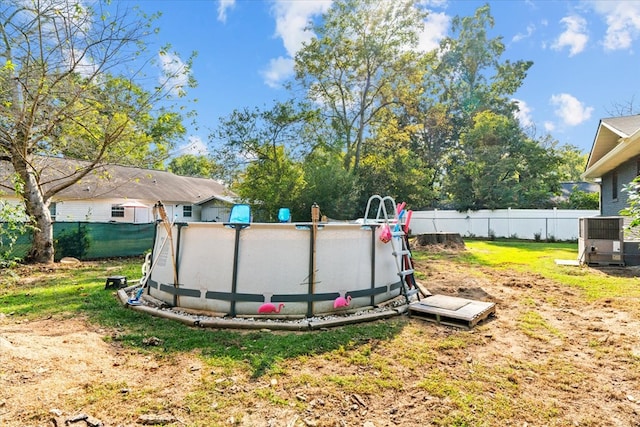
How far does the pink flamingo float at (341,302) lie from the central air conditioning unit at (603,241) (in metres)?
7.92

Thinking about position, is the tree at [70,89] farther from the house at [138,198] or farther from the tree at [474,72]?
the tree at [474,72]

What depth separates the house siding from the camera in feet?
32.0

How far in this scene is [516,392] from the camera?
8.63ft

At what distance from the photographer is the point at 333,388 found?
8.77 ft

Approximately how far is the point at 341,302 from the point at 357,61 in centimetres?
1771

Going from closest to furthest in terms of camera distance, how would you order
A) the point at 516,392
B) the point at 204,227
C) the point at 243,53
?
1. the point at 516,392
2. the point at 204,227
3. the point at 243,53

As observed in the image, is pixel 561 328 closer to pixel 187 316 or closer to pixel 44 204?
pixel 187 316

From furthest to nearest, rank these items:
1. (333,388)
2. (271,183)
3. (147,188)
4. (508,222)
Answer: (147,188) < (508,222) < (271,183) < (333,388)

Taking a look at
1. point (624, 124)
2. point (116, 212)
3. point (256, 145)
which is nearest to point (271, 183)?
point (256, 145)

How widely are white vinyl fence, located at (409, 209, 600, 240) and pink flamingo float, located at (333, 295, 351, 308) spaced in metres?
16.1

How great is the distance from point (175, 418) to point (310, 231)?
8.33ft

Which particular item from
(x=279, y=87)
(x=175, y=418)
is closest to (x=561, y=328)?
(x=175, y=418)

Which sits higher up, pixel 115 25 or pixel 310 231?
pixel 115 25

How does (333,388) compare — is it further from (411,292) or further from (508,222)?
(508,222)
